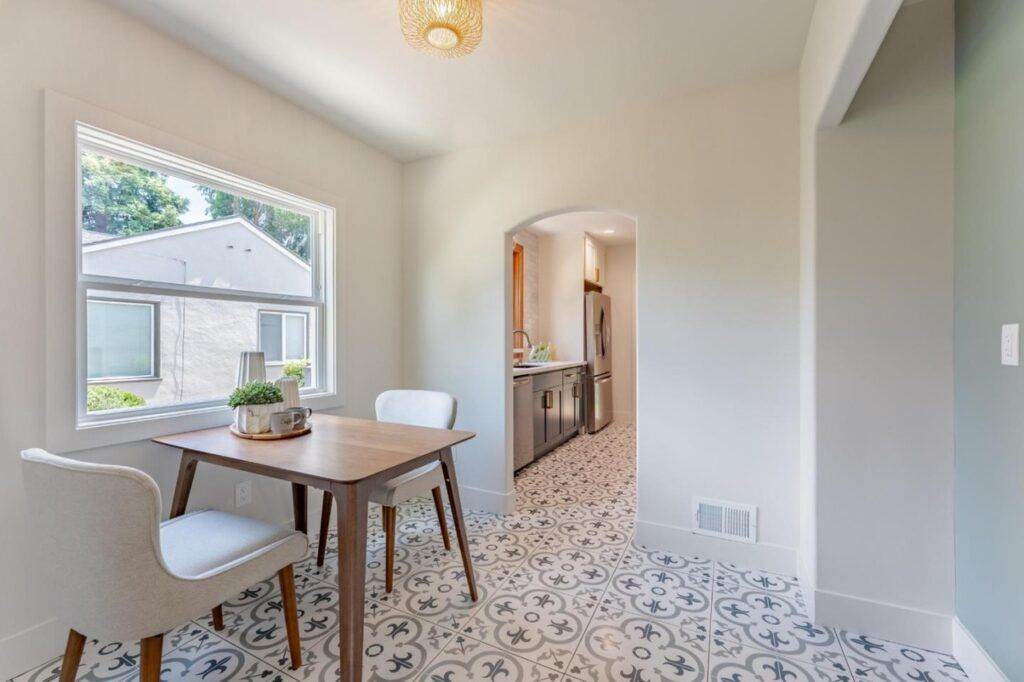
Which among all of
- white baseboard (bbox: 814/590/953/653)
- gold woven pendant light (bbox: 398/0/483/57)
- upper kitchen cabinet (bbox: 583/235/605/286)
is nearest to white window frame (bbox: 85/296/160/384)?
gold woven pendant light (bbox: 398/0/483/57)

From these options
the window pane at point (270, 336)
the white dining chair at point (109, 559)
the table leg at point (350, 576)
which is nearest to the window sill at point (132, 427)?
the window pane at point (270, 336)

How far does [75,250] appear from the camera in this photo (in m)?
1.67

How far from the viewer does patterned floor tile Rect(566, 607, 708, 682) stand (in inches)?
59.2

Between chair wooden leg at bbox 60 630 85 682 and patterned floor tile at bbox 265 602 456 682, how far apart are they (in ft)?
1.76

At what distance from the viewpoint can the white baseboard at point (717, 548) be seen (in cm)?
217

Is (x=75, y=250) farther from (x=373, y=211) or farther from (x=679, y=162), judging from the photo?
(x=679, y=162)

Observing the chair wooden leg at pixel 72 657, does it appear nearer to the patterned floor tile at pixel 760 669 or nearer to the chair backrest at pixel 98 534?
the chair backrest at pixel 98 534

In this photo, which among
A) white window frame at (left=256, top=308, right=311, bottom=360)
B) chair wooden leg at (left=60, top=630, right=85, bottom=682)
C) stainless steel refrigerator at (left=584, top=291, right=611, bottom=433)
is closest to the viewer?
chair wooden leg at (left=60, top=630, right=85, bottom=682)

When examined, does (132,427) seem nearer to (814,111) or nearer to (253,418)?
(253,418)

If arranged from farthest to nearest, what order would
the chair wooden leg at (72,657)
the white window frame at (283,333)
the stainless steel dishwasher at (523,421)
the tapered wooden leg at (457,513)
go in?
the stainless steel dishwasher at (523,421), the white window frame at (283,333), the tapered wooden leg at (457,513), the chair wooden leg at (72,657)

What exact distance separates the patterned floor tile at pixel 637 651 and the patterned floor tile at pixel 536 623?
0.18 feet

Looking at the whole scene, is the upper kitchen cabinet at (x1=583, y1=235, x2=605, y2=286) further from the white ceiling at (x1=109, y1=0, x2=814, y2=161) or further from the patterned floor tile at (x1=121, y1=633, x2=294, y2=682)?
the patterned floor tile at (x1=121, y1=633, x2=294, y2=682)

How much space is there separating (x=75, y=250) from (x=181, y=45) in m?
1.06

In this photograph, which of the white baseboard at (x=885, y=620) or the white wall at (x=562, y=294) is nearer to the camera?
the white baseboard at (x=885, y=620)
